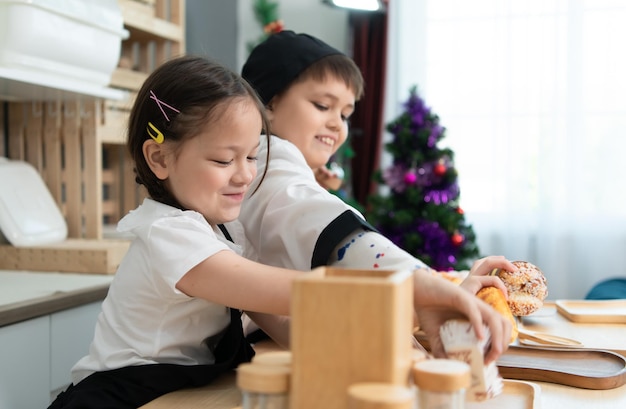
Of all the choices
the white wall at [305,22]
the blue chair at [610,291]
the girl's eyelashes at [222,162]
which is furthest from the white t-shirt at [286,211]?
the white wall at [305,22]

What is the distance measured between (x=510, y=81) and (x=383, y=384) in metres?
4.10

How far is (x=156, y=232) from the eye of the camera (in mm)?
945

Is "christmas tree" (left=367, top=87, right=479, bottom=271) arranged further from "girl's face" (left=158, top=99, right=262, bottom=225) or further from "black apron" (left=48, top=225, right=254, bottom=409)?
"black apron" (left=48, top=225, right=254, bottom=409)

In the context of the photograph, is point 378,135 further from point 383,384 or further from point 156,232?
point 383,384

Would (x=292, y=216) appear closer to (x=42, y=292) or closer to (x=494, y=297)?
(x=494, y=297)

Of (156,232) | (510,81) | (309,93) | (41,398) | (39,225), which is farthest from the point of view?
(510,81)

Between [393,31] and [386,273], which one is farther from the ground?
[393,31]

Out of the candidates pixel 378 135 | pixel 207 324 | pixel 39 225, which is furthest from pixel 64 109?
pixel 378 135

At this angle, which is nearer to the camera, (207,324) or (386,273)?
(386,273)

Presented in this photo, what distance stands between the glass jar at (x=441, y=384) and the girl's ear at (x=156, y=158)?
0.64 metres

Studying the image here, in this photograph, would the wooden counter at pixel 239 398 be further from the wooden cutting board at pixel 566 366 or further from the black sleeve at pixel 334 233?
the black sleeve at pixel 334 233

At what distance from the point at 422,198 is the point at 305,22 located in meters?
1.64

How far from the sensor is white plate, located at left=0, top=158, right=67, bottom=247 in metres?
2.21

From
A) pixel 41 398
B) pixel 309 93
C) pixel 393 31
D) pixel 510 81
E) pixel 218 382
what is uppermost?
pixel 393 31
